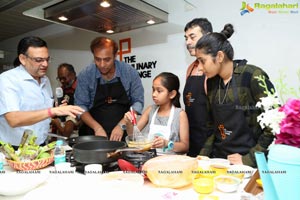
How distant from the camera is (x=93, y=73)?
2057 mm

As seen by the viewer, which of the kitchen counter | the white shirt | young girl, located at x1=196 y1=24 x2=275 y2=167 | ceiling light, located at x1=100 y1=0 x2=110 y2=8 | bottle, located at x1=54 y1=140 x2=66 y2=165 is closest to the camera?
the kitchen counter

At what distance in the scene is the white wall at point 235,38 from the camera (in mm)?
1953

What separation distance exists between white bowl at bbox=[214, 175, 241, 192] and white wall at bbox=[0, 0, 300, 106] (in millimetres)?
1362

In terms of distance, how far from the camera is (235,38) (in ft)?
7.24

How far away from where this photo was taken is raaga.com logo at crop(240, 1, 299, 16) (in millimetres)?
1922

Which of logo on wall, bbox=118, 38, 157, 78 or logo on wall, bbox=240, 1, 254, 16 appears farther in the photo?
logo on wall, bbox=118, 38, 157, 78

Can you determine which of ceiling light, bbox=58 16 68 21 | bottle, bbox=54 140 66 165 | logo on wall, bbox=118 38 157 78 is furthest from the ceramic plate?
logo on wall, bbox=118 38 157 78

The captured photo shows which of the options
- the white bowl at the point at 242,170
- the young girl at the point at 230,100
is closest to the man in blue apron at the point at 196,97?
the young girl at the point at 230,100

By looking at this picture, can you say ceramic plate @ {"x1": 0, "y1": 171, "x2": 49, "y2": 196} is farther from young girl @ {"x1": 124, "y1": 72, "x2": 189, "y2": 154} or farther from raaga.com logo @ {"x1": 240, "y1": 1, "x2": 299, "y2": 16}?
raaga.com logo @ {"x1": 240, "y1": 1, "x2": 299, "y2": 16}

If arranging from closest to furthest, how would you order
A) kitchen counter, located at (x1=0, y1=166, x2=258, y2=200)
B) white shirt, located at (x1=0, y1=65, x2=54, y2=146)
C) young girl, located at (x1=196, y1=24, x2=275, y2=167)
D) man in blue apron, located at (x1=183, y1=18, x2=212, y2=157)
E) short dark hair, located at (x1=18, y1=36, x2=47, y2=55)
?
1. kitchen counter, located at (x1=0, y1=166, x2=258, y2=200)
2. young girl, located at (x1=196, y1=24, x2=275, y2=167)
3. white shirt, located at (x1=0, y1=65, x2=54, y2=146)
4. short dark hair, located at (x1=18, y1=36, x2=47, y2=55)
5. man in blue apron, located at (x1=183, y1=18, x2=212, y2=157)

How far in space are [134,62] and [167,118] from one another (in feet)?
4.63

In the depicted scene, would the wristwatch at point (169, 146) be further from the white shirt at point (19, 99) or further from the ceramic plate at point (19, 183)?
the white shirt at point (19, 99)

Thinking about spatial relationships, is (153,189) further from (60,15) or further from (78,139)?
(60,15)

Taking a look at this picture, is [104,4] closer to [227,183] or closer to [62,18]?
[62,18]
